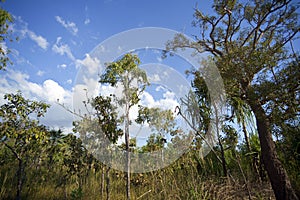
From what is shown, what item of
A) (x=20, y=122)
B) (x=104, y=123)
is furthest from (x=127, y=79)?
(x=20, y=122)

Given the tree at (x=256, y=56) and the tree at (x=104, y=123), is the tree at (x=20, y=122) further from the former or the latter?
the tree at (x=256, y=56)

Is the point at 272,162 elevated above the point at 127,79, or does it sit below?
below

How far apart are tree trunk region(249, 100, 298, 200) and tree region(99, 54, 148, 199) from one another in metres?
1.75

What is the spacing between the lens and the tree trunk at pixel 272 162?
2.04 metres

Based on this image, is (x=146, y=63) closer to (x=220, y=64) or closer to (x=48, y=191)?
(x=220, y=64)

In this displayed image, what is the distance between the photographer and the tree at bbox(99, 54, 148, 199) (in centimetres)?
296

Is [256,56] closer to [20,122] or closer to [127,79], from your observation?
[127,79]

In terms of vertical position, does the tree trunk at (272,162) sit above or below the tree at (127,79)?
below

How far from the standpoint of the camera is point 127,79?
10.1ft

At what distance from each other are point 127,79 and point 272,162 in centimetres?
237

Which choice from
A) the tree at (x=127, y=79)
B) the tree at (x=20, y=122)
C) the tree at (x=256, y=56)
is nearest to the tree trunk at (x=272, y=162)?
the tree at (x=256, y=56)

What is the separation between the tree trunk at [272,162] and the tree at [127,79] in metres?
1.75

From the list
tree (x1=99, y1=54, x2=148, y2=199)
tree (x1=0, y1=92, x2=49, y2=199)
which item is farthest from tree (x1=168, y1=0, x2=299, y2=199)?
tree (x1=0, y1=92, x2=49, y2=199)

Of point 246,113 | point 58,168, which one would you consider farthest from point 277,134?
point 58,168
